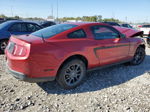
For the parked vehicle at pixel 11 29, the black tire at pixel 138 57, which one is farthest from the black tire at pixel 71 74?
the parked vehicle at pixel 11 29

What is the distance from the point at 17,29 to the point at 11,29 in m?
0.28

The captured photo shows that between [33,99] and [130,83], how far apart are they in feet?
7.91

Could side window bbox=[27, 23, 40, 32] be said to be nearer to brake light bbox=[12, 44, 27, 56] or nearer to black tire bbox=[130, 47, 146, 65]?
brake light bbox=[12, 44, 27, 56]

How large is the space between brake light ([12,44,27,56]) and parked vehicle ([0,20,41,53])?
3.61 meters

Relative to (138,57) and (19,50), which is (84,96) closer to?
(19,50)

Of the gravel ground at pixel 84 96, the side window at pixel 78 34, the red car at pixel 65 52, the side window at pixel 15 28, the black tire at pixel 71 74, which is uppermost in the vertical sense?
the side window at pixel 15 28

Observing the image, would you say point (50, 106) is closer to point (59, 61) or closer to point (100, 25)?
point (59, 61)

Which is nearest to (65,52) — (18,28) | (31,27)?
(18,28)

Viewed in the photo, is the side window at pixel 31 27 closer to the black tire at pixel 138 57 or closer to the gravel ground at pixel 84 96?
the gravel ground at pixel 84 96

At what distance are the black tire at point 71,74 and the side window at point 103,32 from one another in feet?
2.80

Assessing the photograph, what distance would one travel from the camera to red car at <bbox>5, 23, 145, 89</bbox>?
8.98ft

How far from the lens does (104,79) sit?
154 inches

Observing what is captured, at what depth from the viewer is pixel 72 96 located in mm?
3074

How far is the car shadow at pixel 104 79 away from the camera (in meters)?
3.34
